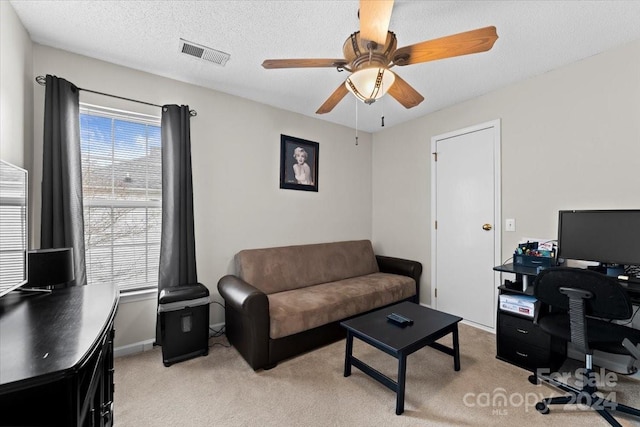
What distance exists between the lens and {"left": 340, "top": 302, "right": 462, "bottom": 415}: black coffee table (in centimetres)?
183

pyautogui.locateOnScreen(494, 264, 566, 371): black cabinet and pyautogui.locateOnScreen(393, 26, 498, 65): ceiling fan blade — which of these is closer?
pyautogui.locateOnScreen(393, 26, 498, 65): ceiling fan blade

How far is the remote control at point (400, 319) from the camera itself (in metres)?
2.18

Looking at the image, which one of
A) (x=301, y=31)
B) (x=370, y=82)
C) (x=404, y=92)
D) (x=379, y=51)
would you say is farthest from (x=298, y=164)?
(x=379, y=51)

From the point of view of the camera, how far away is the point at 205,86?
2.89 meters

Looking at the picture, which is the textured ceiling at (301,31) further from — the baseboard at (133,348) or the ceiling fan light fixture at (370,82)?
the baseboard at (133,348)

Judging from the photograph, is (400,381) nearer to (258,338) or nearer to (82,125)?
(258,338)

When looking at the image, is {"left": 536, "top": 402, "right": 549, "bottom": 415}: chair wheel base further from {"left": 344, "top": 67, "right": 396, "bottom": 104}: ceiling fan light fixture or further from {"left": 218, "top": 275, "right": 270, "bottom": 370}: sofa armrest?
{"left": 344, "top": 67, "right": 396, "bottom": 104}: ceiling fan light fixture

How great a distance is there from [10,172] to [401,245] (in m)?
3.81

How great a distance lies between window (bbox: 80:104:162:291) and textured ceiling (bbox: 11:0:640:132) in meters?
0.56

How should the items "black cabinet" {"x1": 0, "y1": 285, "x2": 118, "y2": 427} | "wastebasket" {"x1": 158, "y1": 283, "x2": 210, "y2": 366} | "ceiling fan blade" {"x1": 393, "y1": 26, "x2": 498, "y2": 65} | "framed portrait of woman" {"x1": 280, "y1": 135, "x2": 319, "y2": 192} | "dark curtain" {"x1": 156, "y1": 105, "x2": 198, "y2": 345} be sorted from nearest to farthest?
1. "black cabinet" {"x1": 0, "y1": 285, "x2": 118, "y2": 427}
2. "ceiling fan blade" {"x1": 393, "y1": 26, "x2": 498, "y2": 65}
3. "wastebasket" {"x1": 158, "y1": 283, "x2": 210, "y2": 366}
4. "dark curtain" {"x1": 156, "y1": 105, "x2": 198, "y2": 345}
5. "framed portrait of woman" {"x1": 280, "y1": 135, "x2": 319, "y2": 192}

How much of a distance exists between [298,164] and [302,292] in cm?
158

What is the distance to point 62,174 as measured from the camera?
2145mm

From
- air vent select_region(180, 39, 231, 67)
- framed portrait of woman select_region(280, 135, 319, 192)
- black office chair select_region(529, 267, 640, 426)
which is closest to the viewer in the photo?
black office chair select_region(529, 267, 640, 426)

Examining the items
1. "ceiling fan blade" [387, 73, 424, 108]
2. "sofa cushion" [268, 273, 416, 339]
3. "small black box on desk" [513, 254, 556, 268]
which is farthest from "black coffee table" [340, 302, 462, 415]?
"ceiling fan blade" [387, 73, 424, 108]
